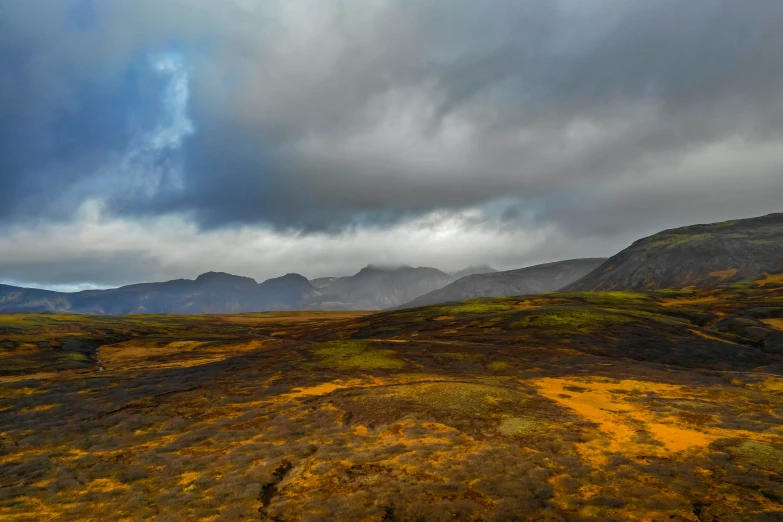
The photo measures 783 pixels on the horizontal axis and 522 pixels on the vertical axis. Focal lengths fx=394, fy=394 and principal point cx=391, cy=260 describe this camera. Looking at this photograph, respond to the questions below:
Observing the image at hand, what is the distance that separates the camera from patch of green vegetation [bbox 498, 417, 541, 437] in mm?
24531

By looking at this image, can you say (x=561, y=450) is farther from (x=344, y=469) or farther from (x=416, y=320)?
(x=416, y=320)

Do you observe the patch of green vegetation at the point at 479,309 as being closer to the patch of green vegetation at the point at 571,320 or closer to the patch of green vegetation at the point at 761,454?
the patch of green vegetation at the point at 571,320

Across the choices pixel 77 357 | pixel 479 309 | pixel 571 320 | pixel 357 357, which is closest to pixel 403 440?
pixel 357 357

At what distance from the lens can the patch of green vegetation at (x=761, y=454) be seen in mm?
18672

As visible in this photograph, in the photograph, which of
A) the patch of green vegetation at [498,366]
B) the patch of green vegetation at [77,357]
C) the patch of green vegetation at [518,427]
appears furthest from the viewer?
the patch of green vegetation at [77,357]

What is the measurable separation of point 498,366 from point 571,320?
38.9 metres

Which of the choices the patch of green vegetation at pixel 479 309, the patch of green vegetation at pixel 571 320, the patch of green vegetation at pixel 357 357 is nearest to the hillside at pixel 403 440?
the patch of green vegetation at pixel 357 357

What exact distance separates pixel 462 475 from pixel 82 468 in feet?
65.7

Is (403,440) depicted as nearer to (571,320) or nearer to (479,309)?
(571,320)

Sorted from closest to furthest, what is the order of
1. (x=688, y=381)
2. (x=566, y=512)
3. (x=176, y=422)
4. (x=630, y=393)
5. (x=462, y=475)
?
(x=566, y=512), (x=462, y=475), (x=176, y=422), (x=630, y=393), (x=688, y=381)

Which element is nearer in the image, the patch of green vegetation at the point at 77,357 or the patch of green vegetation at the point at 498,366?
the patch of green vegetation at the point at 498,366

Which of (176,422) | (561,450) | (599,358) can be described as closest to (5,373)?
(176,422)

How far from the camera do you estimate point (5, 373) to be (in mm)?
53938

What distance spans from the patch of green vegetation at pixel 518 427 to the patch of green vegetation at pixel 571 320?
53.0 metres
